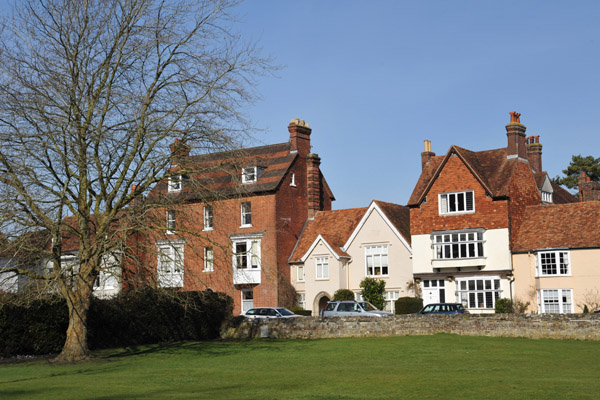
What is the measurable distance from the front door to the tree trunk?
2894 cm

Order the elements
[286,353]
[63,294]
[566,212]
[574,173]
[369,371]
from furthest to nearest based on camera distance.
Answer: [574,173]
[566,212]
[286,353]
[63,294]
[369,371]

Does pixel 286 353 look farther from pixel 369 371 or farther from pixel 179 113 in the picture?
pixel 179 113

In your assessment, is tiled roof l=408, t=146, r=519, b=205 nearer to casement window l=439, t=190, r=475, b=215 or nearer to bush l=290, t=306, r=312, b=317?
casement window l=439, t=190, r=475, b=215

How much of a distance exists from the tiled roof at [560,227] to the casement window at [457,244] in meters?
2.47

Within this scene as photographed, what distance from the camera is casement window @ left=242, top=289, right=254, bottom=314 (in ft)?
185

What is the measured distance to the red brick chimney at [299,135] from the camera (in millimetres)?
58000

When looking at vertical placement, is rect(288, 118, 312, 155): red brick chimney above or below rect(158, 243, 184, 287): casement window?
above

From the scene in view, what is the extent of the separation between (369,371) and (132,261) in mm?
9710

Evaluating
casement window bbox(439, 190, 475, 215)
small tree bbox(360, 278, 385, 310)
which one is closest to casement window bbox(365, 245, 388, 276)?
small tree bbox(360, 278, 385, 310)

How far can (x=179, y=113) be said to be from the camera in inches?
1123


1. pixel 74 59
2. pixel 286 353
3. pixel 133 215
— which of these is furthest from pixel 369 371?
pixel 74 59

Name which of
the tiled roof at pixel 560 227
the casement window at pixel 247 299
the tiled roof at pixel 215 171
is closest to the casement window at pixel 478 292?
the tiled roof at pixel 560 227

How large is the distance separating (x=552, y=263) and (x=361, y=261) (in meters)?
13.8

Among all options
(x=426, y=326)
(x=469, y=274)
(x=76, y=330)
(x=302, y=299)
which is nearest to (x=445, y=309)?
(x=426, y=326)
